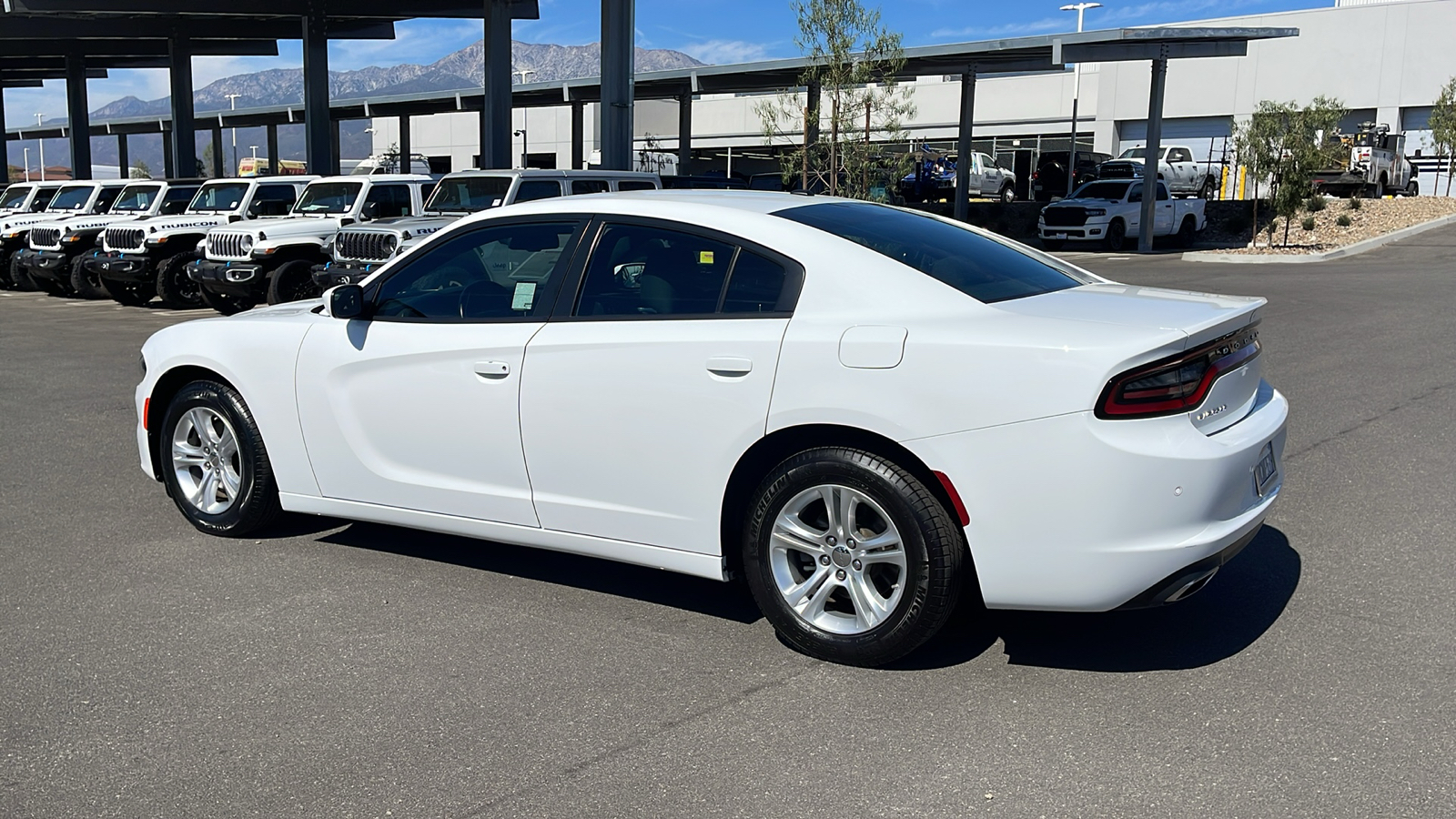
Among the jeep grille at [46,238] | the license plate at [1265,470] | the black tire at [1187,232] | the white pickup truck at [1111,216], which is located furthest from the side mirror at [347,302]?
the black tire at [1187,232]

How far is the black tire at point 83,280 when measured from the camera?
1983 centimetres

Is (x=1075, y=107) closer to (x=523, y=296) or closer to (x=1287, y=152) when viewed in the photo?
(x=1287, y=152)

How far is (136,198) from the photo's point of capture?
71.5ft

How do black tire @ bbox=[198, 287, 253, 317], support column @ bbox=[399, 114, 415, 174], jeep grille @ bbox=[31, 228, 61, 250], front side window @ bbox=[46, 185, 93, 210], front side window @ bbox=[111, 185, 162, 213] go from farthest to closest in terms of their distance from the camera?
1. support column @ bbox=[399, 114, 415, 174]
2. front side window @ bbox=[46, 185, 93, 210]
3. front side window @ bbox=[111, 185, 162, 213]
4. jeep grille @ bbox=[31, 228, 61, 250]
5. black tire @ bbox=[198, 287, 253, 317]

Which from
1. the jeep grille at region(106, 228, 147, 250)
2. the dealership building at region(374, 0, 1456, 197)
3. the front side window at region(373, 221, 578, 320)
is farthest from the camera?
the dealership building at region(374, 0, 1456, 197)

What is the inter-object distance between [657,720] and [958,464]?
1.25m

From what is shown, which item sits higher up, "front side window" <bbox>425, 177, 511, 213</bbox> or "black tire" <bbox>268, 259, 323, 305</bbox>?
"front side window" <bbox>425, 177, 511, 213</bbox>

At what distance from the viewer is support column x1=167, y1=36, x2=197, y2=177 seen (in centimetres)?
4188

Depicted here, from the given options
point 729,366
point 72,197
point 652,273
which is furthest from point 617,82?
point 729,366

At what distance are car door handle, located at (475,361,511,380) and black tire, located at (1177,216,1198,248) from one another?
30605mm

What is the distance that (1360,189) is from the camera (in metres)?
40.3

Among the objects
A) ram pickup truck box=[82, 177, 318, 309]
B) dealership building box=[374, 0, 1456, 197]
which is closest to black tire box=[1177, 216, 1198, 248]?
dealership building box=[374, 0, 1456, 197]

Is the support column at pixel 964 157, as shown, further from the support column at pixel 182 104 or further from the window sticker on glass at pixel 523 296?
the window sticker on glass at pixel 523 296

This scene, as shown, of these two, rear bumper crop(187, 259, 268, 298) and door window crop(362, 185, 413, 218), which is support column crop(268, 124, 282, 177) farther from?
door window crop(362, 185, 413, 218)
